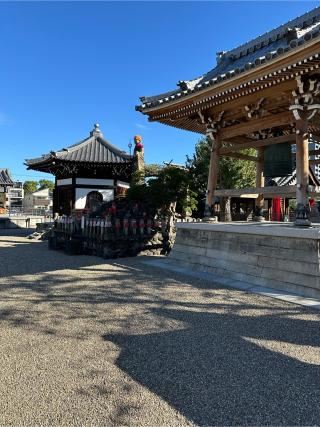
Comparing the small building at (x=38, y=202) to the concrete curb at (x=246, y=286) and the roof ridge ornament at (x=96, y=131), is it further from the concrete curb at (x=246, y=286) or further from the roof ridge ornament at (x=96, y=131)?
the concrete curb at (x=246, y=286)

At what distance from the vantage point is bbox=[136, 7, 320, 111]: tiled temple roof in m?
6.38

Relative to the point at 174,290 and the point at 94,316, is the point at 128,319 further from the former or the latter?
the point at 174,290

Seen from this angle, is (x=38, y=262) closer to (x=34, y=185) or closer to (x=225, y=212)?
(x=225, y=212)

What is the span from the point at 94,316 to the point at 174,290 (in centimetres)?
188

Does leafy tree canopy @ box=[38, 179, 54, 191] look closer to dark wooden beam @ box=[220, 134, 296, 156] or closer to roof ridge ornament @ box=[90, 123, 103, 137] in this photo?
roof ridge ornament @ box=[90, 123, 103, 137]

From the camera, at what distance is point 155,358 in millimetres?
3248

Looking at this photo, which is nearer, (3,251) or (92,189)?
(3,251)

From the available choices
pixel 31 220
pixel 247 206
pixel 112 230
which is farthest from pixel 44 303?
pixel 31 220

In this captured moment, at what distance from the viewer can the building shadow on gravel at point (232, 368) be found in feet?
7.90

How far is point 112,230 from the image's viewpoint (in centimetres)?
1004

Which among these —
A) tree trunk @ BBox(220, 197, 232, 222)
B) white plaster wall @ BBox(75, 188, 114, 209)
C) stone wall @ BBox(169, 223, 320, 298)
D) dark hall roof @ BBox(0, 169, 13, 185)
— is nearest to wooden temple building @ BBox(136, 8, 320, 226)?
stone wall @ BBox(169, 223, 320, 298)

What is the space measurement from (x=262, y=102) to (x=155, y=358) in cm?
646

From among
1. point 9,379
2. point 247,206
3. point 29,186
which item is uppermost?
point 29,186

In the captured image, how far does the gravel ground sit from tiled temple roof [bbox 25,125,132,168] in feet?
38.3
